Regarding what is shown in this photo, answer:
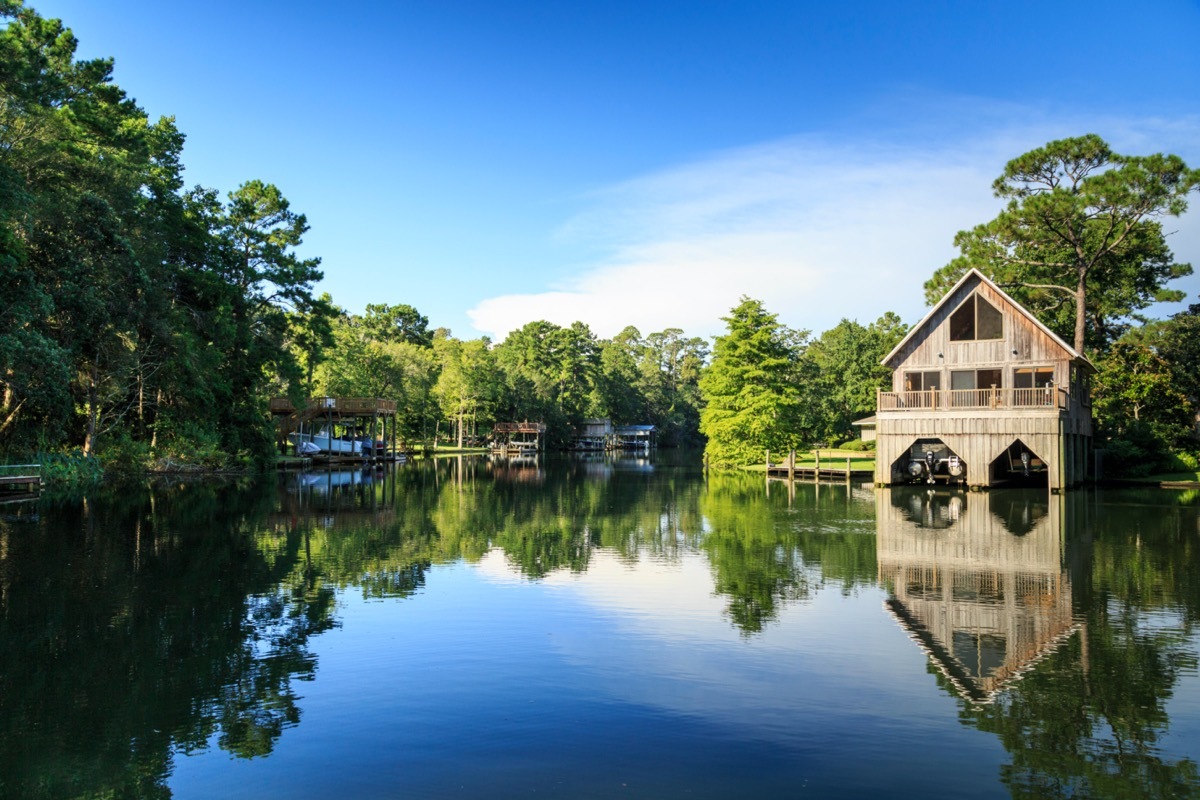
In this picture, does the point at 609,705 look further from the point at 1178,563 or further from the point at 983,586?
the point at 1178,563

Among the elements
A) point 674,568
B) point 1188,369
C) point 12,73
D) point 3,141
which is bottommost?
point 674,568

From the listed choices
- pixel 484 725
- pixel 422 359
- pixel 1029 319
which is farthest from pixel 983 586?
pixel 422 359

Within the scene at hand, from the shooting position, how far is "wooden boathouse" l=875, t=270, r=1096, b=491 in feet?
107

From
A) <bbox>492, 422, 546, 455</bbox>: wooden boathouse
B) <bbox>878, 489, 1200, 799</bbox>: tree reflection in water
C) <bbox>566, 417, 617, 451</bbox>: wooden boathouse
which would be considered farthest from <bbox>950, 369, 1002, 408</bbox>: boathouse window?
<bbox>566, 417, 617, 451</bbox>: wooden boathouse

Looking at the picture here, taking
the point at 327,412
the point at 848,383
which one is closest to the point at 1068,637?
the point at 327,412

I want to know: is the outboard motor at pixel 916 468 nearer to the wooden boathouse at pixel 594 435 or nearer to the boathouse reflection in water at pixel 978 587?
the boathouse reflection in water at pixel 978 587

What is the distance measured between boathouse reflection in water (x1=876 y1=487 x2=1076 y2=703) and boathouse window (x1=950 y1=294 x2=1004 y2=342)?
1031 centimetres

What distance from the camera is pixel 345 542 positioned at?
67.6 feet

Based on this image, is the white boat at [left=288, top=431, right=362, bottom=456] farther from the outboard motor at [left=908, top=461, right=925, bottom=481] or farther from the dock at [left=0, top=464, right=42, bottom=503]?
the outboard motor at [left=908, top=461, right=925, bottom=481]

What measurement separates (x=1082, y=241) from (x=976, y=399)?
1653 cm

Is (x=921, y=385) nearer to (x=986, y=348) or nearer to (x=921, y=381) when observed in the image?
(x=921, y=381)

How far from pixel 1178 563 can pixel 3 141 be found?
1377 inches

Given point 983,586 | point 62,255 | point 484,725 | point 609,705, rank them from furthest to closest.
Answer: point 62,255
point 983,586
point 609,705
point 484,725

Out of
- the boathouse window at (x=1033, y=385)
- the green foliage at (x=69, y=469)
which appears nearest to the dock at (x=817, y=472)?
the boathouse window at (x=1033, y=385)
